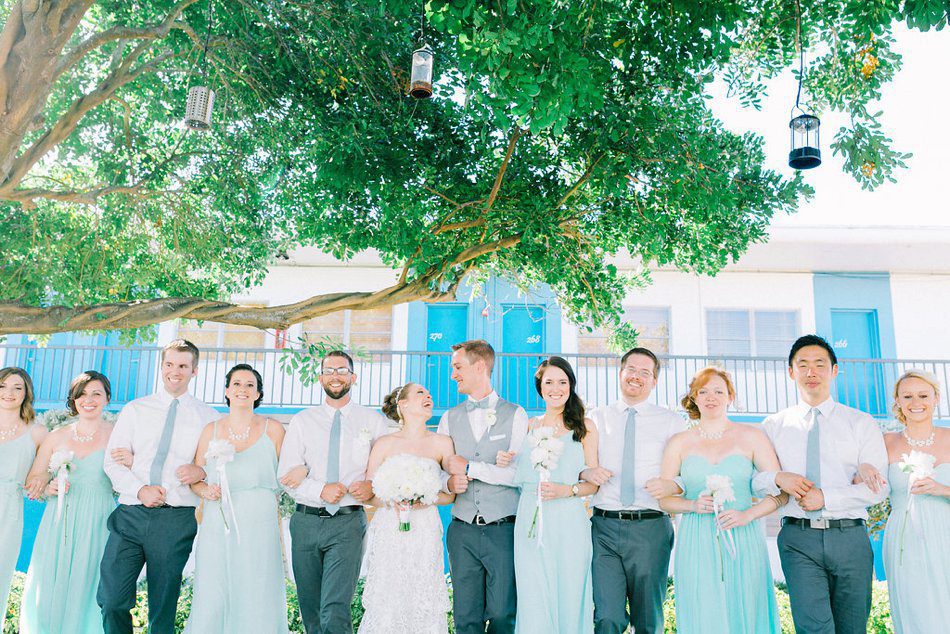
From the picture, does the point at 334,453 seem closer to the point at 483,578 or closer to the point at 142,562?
the point at 483,578

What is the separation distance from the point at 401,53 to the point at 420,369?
10.8 metres

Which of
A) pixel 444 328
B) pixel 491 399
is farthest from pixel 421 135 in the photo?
pixel 444 328

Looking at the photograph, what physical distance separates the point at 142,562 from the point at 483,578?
7.57 feet

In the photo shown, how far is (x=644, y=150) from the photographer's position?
20.3ft

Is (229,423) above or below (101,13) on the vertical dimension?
below

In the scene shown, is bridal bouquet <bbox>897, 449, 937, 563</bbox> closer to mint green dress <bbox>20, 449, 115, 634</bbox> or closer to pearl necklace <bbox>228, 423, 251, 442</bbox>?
pearl necklace <bbox>228, 423, 251, 442</bbox>

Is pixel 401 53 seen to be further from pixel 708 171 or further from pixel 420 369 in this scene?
pixel 420 369

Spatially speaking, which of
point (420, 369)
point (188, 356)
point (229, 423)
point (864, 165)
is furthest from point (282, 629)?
point (420, 369)

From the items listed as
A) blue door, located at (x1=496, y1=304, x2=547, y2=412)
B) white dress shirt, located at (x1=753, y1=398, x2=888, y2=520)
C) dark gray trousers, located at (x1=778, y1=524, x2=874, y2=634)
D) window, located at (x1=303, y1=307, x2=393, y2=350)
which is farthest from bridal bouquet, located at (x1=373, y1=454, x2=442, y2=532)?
window, located at (x1=303, y1=307, x2=393, y2=350)

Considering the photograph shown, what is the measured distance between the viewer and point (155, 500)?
529 centimetres

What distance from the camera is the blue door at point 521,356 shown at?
53.0ft

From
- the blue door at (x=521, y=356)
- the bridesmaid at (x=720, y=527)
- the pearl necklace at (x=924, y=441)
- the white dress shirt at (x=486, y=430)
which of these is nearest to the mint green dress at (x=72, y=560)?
the white dress shirt at (x=486, y=430)

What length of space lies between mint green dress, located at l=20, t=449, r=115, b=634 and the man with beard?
1.40m

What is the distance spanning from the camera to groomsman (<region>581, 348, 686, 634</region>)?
5059 millimetres
